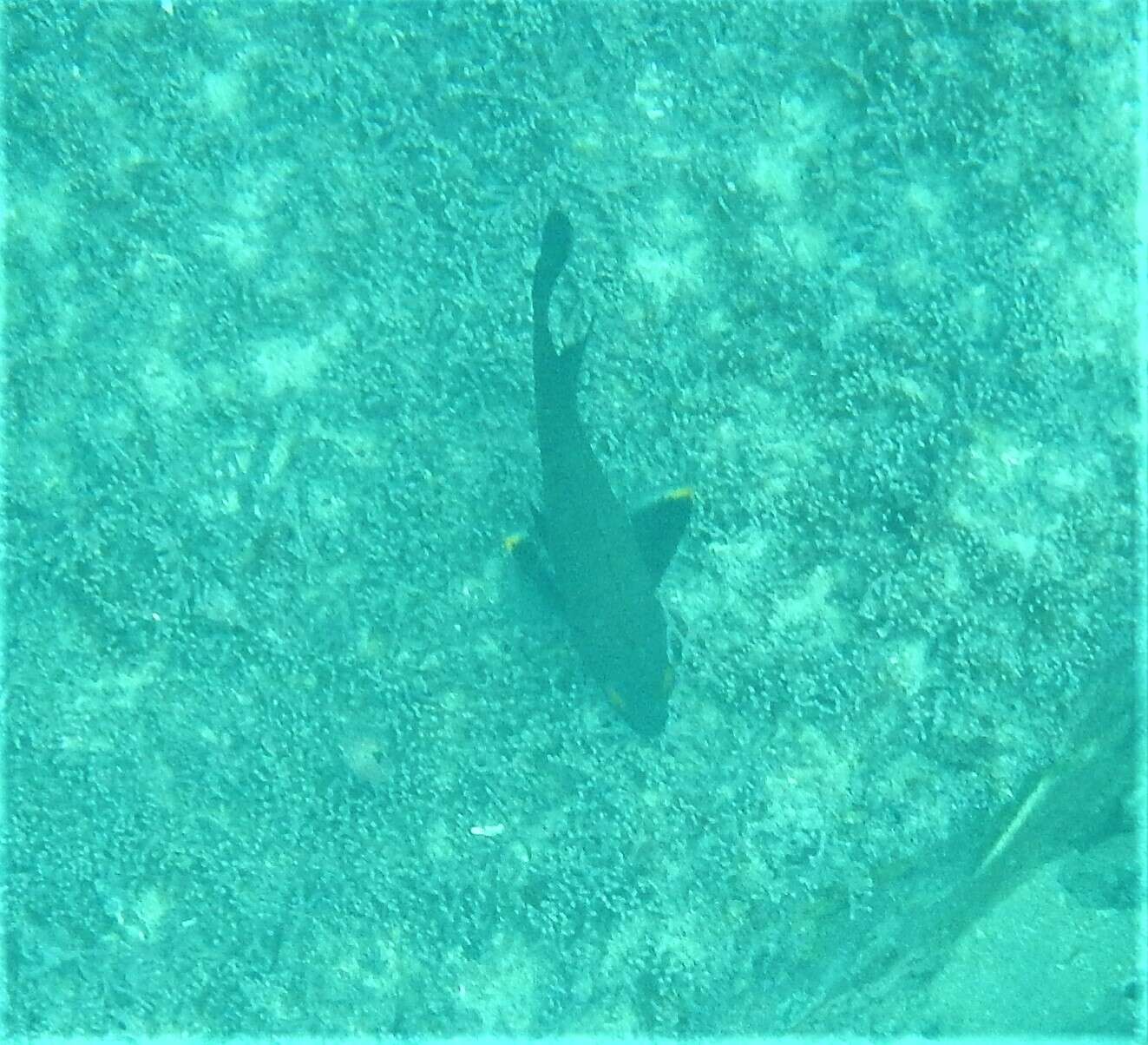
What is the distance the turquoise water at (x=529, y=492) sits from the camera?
3459 mm

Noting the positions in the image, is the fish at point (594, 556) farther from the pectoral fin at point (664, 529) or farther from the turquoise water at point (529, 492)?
the turquoise water at point (529, 492)

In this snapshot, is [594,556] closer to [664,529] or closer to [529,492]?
[664,529]

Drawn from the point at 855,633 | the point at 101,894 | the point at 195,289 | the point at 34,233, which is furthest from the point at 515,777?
the point at 34,233

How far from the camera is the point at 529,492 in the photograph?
11.9 feet

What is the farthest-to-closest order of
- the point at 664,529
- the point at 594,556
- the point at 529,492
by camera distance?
the point at 529,492
the point at 664,529
the point at 594,556

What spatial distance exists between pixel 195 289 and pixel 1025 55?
363 centimetres

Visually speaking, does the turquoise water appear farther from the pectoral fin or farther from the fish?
the fish

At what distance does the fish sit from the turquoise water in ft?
1.10

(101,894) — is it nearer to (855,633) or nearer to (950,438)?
(855,633)

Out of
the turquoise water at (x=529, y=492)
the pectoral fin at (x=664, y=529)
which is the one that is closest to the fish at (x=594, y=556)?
the pectoral fin at (x=664, y=529)

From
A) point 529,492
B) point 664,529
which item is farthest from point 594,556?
point 529,492

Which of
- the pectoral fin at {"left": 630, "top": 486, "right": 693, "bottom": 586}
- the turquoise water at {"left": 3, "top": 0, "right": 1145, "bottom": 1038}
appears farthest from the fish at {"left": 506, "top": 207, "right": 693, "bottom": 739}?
the turquoise water at {"left": 3, "top": 0, "right": 1145, "bottom": 1038}

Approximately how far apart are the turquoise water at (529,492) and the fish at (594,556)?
335 millimetres

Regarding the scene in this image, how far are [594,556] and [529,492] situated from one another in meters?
0.59
